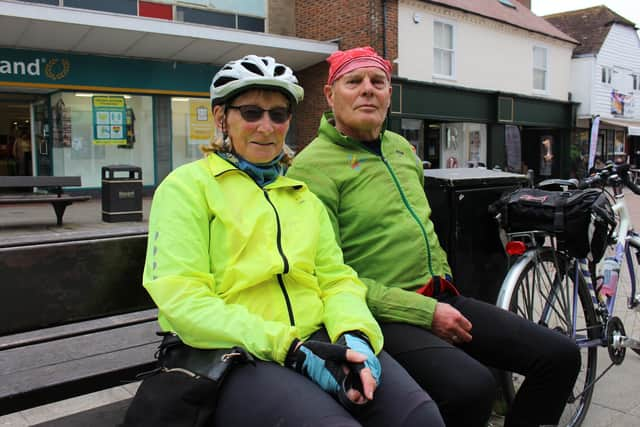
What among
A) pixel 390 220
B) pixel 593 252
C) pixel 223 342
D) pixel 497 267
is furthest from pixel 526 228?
pixel 223 342

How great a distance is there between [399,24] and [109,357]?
16886 mm

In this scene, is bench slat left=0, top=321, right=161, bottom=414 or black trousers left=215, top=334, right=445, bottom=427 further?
bench slat left=0, top=321, right=161, bottom=414

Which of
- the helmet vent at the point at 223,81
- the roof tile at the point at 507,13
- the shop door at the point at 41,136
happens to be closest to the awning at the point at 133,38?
the shop door at the point at 41,136

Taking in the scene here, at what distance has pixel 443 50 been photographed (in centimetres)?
1967

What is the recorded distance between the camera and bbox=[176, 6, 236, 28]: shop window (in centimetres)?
1778

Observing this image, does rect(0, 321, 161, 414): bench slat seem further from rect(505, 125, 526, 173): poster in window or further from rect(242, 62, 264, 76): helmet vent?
rect(505, 125, 526, 173): poster in window

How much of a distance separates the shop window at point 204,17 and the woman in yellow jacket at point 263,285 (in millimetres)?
16679

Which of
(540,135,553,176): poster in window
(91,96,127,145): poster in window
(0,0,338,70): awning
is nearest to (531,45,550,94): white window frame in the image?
(540,135,553,176): poster in window

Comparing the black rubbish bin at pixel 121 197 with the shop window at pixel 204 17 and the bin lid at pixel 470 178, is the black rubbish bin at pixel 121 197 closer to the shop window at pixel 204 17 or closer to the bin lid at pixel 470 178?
the shop window at pixel 204 17

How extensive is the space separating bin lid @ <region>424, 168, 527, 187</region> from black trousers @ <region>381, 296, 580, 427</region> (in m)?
0.85

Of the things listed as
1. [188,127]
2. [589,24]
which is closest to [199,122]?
[188,127]

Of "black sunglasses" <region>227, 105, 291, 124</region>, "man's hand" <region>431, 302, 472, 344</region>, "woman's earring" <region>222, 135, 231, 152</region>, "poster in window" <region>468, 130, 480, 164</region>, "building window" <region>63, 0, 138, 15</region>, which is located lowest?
"man's hand" <region>431, 302, 472, 344</region>

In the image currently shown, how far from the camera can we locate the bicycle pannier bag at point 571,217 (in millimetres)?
3059

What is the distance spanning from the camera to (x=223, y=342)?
190 cm
